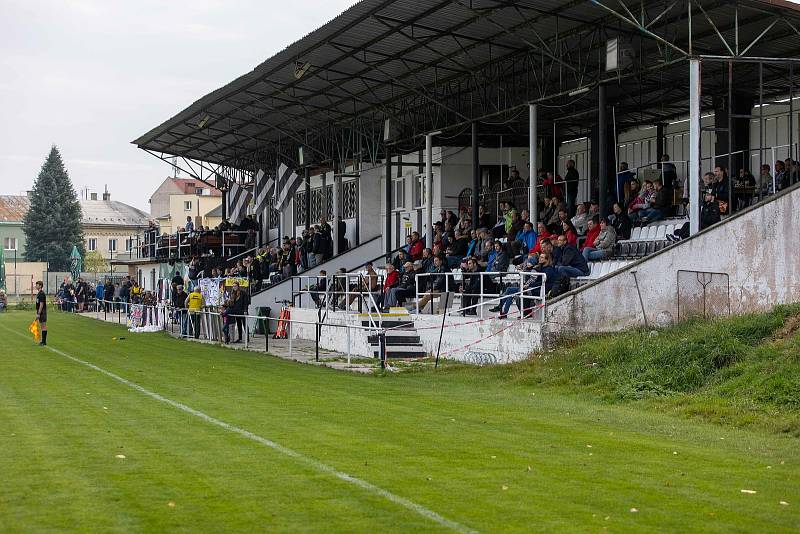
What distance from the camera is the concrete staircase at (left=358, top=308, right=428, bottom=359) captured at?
2605 cm

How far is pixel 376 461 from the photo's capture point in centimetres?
1100

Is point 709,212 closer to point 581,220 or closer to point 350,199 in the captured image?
point 581,220

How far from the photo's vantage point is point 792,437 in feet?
42.9

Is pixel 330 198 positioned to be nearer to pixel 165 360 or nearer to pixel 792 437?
pixel 165 360

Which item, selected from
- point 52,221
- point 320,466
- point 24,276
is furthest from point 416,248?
point 52,221

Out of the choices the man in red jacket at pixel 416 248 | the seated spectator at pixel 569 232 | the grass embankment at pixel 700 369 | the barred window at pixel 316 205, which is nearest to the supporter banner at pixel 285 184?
the barred window at pixel 316 205

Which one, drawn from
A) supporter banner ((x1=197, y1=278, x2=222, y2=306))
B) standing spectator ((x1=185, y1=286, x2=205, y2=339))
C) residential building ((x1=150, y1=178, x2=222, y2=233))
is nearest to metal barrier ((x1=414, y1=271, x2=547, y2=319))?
supporter banner ((x1=197, y1=278, x2=222, y2=306))

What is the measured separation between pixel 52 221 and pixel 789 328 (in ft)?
336

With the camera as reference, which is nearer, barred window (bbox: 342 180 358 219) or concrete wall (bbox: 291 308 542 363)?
concrete wall (bbox: 291 308 542 363)

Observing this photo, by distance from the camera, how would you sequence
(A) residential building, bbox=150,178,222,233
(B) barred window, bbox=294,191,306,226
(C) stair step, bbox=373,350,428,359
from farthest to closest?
(A) residential building, bbox=150,178,222,233, (B) barred window, bbox=294,191,306,226, (C) stair step, bbox=373,350,428,359

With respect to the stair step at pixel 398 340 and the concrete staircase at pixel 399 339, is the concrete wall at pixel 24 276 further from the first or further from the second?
the stair step at pixel 398 340

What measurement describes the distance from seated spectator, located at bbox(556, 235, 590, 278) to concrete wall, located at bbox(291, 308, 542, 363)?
65.7 inches

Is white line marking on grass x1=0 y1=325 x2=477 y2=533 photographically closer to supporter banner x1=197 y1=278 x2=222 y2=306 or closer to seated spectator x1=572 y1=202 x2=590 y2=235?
seated spectator x1=572 y1=202 x2=590 y2=235

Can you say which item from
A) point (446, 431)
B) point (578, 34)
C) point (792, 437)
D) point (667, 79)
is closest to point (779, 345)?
point (792, 437)
